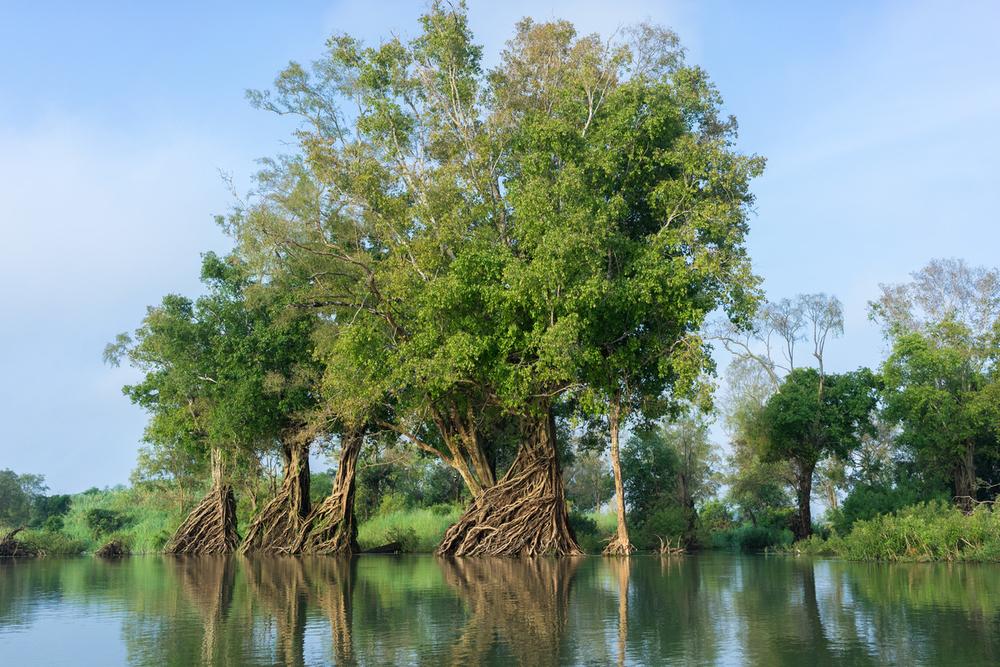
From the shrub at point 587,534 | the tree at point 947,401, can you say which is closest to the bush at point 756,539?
the shrub at point 587,534

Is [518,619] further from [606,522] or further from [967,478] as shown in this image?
[967,478]

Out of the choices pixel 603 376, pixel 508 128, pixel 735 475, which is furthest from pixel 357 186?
pixel 735 475

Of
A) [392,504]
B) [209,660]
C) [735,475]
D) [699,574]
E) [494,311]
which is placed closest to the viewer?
[209,660]

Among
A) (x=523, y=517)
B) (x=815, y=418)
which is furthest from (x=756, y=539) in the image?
(x=523, y=517)

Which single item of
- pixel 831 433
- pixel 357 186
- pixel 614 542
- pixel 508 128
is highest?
pixel 508 128

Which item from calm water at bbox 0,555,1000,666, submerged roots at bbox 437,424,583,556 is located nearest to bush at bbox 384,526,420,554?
submerged roots at bbox 437,424,583,556

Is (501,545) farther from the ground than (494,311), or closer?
closer

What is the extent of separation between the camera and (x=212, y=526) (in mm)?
36188

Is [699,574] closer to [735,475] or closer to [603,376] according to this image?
[603,376]

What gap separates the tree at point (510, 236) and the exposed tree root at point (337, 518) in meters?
3.47

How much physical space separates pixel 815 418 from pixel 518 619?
2752cm

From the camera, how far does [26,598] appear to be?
1516 cm

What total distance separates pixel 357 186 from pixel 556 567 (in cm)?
1234

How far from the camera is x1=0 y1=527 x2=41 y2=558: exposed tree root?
35188 millimetres
